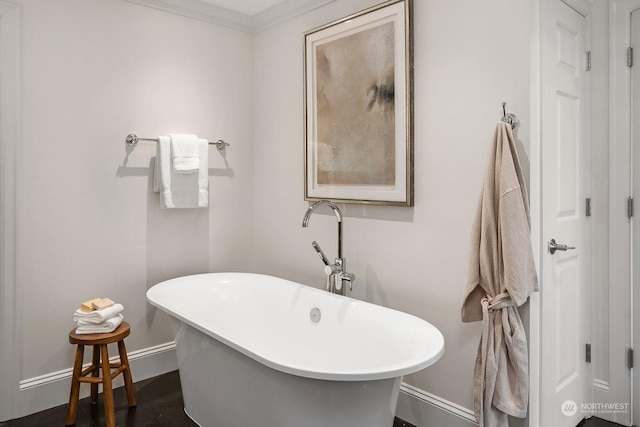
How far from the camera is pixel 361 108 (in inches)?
100

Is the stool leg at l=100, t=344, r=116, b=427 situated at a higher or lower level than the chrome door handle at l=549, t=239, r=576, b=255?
lower

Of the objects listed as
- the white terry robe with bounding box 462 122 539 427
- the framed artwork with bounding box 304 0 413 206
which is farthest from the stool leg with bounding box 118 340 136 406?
the white terry robe with bounding box 462 122 539 427

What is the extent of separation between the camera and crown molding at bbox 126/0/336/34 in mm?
2863

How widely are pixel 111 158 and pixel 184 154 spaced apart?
425mm

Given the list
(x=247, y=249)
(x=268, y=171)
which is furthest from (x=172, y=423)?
(x=268, y=171)

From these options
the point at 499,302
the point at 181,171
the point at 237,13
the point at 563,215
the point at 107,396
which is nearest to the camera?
the point at 499,302

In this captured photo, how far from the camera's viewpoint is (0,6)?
228 cm

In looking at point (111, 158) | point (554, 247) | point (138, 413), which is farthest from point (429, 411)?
point (111, 158)

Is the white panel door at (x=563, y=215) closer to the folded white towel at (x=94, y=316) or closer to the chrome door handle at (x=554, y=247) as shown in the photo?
the chrome door handle at (x=554, y=247)

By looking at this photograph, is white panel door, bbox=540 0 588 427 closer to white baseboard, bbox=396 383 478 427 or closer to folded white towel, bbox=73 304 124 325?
white baseboard, bbox=396 383 478 427

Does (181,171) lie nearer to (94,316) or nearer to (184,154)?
(184,154)

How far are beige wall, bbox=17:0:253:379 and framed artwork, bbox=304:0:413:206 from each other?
29.0 inches

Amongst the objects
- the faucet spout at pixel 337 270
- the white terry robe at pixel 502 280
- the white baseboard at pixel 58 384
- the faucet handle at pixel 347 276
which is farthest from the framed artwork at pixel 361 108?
the white baseboard at pixel 58 384

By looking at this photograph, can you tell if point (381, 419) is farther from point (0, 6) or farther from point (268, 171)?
point (0, 6)
